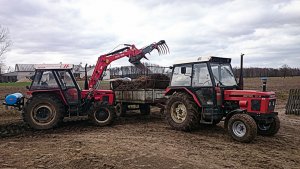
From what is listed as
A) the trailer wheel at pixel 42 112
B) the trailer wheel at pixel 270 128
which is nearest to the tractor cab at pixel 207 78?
the trailer wheel at pixel 270 128

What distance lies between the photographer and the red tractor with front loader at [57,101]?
9.44 m

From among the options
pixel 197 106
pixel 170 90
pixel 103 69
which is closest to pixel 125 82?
pixel 103 69

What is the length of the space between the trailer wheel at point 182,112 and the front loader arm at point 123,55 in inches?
142

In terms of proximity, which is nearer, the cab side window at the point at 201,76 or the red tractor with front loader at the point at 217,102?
the red tractor with front loader at the point at 217,102

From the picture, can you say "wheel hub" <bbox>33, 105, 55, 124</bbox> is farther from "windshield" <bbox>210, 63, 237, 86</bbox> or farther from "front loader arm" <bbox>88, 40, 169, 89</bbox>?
"windshield" <bbox>210, 63, 237, 86</bbox>

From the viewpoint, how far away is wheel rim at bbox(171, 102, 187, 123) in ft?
29.8

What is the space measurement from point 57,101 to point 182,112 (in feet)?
13.3

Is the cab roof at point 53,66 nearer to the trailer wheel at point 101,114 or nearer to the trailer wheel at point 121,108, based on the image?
the trailer wheel at point 101,114

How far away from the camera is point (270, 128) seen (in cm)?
820

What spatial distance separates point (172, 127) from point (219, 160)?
3.37 m

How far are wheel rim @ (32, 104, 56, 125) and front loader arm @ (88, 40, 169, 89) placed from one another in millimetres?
3099

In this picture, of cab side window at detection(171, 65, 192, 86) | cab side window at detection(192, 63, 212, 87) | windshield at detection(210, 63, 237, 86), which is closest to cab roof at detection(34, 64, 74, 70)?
cab side window at detection(171, 65, 192, 86)

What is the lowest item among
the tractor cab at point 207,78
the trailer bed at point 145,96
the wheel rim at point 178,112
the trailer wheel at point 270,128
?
the trailer wheel at point 270,128

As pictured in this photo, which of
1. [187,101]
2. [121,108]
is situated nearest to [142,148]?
[187,101]
